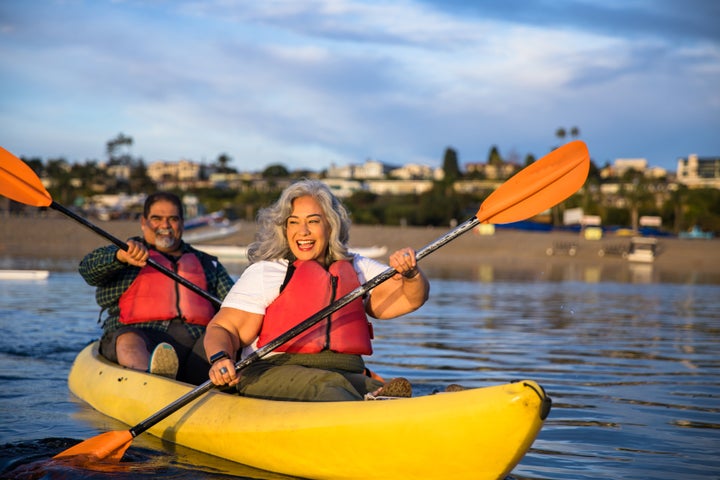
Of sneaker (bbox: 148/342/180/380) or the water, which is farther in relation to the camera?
sneaker (bbox: 148/342/180/380)

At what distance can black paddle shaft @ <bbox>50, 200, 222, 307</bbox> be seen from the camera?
217 inches

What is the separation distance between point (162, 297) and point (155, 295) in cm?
5

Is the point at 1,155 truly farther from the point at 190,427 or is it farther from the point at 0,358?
the point at 0,358

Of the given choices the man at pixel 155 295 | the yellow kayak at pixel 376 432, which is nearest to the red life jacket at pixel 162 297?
the man at pixel 155 295

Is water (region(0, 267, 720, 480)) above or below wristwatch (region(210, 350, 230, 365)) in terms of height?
below

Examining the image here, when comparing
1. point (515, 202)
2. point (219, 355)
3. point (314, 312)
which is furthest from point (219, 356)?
point (515, 202)

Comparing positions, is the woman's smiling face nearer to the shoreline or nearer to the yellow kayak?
the yellow kayak

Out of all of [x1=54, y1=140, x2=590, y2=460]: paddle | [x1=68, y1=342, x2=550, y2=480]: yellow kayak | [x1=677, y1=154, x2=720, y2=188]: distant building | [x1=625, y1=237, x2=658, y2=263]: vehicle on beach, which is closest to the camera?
[x1=68, y1=342, x2=550, y2=480]: yellow kayak

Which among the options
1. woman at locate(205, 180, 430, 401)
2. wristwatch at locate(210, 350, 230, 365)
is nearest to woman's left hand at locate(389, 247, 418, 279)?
woman at locate(205, 180, 430, 401)

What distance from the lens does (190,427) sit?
4.61 meters

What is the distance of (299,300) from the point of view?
14.1ft

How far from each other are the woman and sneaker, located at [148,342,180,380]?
96 cm

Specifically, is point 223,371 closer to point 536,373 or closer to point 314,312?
point 314,312

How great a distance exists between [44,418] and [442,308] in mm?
8716
